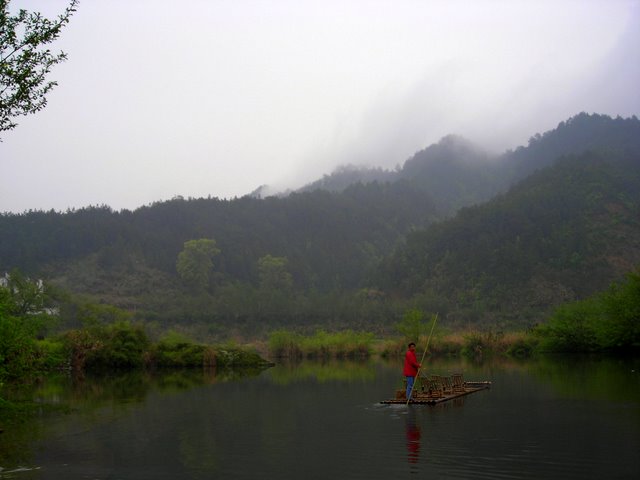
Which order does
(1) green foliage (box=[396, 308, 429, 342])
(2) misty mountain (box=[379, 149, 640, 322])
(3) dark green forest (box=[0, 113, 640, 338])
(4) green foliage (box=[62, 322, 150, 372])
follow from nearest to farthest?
(4) green foliage (box=[62, 322, 150, 372]) → (1) green foliage (box=[396, 308, 429, 342]) → (2) misty mountain (box=[379, 149, 640, 322]) → (3) dark green forest (box=[0, 113, 640, 338])

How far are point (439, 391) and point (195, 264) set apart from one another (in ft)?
380

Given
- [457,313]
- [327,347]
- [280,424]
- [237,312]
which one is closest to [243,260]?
[237,312]

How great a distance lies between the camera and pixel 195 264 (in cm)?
13862

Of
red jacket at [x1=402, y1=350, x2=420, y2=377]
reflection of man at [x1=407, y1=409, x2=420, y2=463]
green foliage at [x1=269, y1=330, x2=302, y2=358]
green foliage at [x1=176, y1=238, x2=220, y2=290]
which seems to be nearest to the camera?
reflection of man at [x1=407, y1=409, x2=420, y2=463]

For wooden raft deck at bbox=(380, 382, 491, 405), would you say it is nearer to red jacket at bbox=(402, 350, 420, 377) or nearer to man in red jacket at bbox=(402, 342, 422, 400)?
man in red jacket at bbox=(402, 342, 422, 400)

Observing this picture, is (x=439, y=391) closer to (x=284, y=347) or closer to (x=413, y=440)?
(x=413, y=440)

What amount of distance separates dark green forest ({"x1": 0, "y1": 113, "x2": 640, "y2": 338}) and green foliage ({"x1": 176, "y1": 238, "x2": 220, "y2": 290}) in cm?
29

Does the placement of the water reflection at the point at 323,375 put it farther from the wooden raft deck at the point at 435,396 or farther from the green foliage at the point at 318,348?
the green foliage at the point at 318,348

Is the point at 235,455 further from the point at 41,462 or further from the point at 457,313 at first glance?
the point at 457,313

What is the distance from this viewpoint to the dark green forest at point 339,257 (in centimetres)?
10331

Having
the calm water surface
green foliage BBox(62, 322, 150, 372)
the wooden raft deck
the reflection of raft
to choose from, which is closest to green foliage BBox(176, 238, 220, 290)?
green foliage BBox(62, 322, 150, 372)

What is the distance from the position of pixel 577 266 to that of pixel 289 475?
99561 millimetres

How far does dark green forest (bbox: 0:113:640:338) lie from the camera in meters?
103

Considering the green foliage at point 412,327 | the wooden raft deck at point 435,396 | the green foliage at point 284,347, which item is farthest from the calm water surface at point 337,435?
the green foliage at point 284,347
